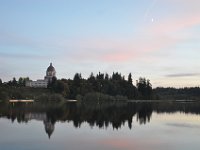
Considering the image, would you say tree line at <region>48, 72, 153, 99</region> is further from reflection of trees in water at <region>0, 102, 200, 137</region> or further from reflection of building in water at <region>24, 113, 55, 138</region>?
reflection of building in water at <region>24, 113, 55, 138</region>

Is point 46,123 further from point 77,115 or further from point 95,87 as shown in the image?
point 95,87

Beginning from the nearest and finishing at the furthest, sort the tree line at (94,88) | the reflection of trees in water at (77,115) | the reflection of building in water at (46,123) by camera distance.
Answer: the reflection of building in water at (46,123) < the reflection of trees in water at (77,115) < the tree line at (94,88)

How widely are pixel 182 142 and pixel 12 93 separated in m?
126

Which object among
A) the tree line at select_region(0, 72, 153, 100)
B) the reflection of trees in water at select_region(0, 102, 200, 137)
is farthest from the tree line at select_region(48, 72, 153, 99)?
the reflection of trees in water at select_region(0, 102, 200, 137)

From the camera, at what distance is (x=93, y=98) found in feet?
504

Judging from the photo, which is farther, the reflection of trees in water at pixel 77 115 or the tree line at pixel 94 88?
the tree line at pixel 94 88

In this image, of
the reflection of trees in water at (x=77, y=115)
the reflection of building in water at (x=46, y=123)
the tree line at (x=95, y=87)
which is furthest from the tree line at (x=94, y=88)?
the reflection of building in water at (x=46, y=123)

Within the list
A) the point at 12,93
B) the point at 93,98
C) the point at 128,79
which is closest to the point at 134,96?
the point at 128,79

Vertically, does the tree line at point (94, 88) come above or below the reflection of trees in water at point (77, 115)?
above

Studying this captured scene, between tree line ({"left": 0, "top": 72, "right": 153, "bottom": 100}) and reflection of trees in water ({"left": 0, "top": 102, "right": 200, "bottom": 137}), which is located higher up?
tree line ({"left": 0, "top": 72, "right": 153, "bottom": 100})

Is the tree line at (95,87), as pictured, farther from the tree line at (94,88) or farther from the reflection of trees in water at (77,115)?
the reflection of trees in water at (77,115)

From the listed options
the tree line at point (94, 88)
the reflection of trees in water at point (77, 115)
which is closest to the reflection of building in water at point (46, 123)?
the reflection of trees in water at point (77, 115)

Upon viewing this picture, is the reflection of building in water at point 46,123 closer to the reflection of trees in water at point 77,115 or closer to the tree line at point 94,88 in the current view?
the reflection of trees in water at point 77,115

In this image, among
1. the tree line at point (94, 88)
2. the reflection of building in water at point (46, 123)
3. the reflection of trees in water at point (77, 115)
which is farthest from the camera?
the tree line at point (94, 88)
